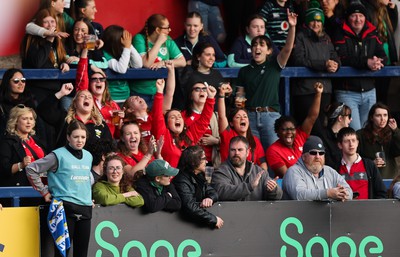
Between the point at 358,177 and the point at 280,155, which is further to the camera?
the point at 280,155

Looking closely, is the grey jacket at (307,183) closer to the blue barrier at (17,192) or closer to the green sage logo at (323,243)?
the green sage logo at (323,243)

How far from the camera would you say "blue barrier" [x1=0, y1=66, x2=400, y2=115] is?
687 inches

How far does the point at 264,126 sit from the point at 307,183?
2365 millimetres

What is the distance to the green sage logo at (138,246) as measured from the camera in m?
14.4

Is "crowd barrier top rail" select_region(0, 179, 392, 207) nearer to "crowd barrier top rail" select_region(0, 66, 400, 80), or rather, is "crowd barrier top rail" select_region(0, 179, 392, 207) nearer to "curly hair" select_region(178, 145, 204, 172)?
"curly hair" select_region(178, 145, 204, 172)

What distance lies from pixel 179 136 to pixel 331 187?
200 centimetres

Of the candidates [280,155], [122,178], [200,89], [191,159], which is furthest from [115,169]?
[280,155]

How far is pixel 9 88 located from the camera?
16.4m

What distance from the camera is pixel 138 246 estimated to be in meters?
14.6

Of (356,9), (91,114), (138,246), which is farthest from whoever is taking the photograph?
(356,9)

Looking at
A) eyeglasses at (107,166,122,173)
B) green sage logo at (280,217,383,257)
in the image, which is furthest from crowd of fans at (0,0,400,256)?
green sage logo at (280,217,383,257)

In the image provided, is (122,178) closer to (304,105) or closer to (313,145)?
(313,145)

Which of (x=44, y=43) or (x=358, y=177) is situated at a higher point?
(x=44, y=43)

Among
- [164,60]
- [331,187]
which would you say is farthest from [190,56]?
[331,187]
